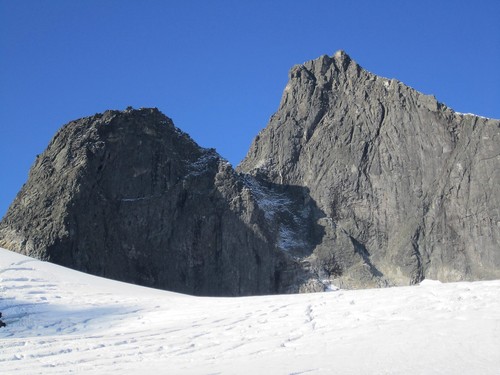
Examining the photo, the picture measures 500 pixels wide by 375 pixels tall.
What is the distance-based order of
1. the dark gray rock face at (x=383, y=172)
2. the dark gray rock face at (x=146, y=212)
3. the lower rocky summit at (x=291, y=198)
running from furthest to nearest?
the dark gray rock face at (x=383, y=172)
the lower rocky summit at (x=291, y=198)
the dark gray rock face at (x=146, y=212)

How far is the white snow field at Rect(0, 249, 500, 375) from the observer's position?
46.2 feet

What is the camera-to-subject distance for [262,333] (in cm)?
1742

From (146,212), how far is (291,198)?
22990 millimetres

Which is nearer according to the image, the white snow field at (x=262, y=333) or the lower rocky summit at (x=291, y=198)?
the white snow field at (x=262, y=333)

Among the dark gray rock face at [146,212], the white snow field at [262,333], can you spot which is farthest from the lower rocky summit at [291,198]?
the white snow field at [262,333]

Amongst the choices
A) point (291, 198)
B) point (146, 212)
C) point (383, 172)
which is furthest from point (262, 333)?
point (383, 172)

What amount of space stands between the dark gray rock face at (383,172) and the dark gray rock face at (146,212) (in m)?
9.44

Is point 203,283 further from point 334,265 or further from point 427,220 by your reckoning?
point 427,220

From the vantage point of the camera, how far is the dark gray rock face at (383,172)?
85.2 m

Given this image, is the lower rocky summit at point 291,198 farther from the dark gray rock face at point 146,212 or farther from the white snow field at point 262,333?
the white snow field at point 262,333

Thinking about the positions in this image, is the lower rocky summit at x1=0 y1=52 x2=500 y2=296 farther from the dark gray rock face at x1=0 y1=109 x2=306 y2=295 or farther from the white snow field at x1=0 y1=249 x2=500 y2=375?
the white snow field at x1=0 y1=249 x2=500 y2=375

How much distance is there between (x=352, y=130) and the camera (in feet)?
329

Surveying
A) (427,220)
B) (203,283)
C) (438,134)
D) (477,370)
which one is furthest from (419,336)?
(438,134)

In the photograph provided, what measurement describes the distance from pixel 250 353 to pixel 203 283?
2450 inches
